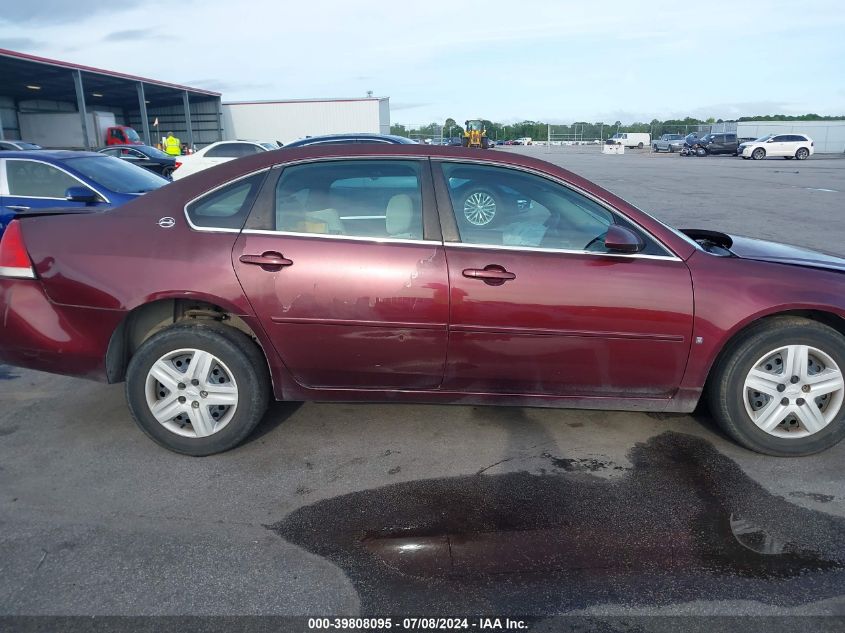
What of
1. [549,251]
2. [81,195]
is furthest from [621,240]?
[81,195]

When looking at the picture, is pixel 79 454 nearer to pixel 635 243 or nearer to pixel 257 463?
pixel 257 463

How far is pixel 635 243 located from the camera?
3.20m

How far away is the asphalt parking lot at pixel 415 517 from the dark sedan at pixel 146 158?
19.5 m

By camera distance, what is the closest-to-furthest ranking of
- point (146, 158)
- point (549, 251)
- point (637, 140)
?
point (549, 251), point (146, 158), point (637, 140)

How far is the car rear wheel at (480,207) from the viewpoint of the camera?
3395 millimetres

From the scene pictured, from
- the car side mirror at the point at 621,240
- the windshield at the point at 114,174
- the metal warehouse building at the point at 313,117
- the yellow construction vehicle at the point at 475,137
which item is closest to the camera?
the car side mirror at the point at 621,240

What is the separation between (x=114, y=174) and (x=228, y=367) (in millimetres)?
5433

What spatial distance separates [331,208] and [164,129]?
185 ft

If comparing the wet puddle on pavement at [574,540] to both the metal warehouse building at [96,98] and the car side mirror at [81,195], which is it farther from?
the metal warehouse building at [96,98]

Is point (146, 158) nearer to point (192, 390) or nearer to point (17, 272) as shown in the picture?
point (17, 272)

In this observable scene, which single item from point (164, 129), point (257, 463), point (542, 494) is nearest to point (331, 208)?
point (257, 463)

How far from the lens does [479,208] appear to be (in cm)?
342

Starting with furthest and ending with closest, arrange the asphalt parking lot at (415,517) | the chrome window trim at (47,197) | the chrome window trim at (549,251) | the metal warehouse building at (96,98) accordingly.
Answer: the metal warehouse building at (96,98), the chrome window trim at (47,197), the chrome window trim at (549,251), the asphalt parking lot at (415,517)

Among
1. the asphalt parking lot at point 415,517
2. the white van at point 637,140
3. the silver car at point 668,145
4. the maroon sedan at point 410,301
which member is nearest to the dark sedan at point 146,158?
the maroon sedan at point 410,301
